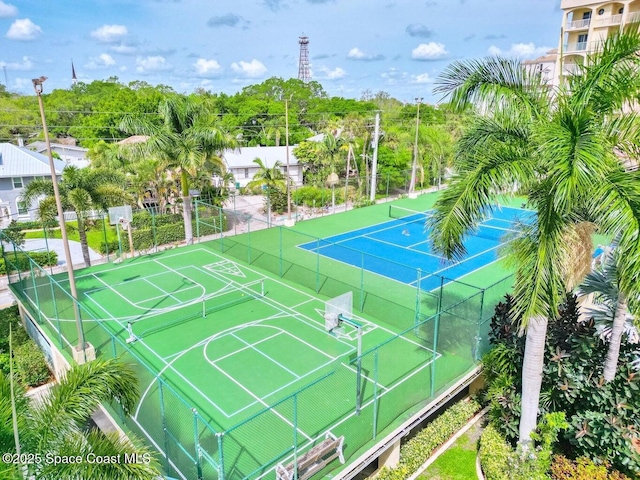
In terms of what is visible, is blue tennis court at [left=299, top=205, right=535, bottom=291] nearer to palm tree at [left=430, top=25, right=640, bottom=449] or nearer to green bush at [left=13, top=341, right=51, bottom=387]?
palm tree at [left=430, top=25, right=640, bottom=449]

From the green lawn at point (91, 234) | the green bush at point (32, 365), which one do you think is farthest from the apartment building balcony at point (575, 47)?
the green bush at point (32, 365)

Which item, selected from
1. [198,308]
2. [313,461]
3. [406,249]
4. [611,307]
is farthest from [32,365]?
[406,249]

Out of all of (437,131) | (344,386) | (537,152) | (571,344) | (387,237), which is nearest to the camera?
(537,152)

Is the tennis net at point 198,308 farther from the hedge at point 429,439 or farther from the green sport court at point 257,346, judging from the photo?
the hedge at point 429,439

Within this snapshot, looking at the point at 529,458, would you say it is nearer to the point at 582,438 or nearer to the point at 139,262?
the point at 582,438

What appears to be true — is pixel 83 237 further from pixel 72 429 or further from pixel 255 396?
pixel 72 429

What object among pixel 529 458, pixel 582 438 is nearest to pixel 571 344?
pixel 582 438

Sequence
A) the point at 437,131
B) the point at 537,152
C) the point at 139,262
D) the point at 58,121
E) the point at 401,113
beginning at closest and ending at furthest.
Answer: the point at 537,152, the point at 139,262, the point at 437,131, the point at 58,121, the point at 401,113
